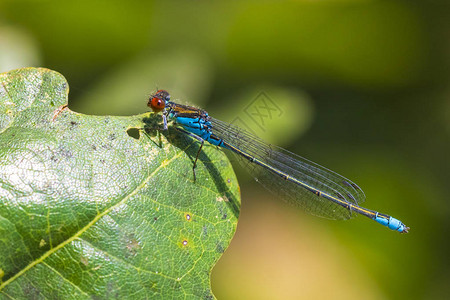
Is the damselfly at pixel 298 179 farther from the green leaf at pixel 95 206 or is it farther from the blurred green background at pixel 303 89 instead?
the green leaf at pixel 95 206

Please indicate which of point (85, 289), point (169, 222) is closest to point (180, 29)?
point (169, 222)

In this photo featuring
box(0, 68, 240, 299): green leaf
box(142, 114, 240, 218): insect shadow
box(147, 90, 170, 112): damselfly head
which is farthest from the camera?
box(147, 90, 170, 112): damselfly head

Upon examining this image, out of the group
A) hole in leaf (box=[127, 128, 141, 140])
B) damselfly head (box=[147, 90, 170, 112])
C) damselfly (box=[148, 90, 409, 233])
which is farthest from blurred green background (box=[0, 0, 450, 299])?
hole in leaf (box=[127, 128, 141, 140])

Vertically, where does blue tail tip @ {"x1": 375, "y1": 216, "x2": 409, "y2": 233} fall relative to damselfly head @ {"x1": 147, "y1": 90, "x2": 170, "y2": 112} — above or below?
above

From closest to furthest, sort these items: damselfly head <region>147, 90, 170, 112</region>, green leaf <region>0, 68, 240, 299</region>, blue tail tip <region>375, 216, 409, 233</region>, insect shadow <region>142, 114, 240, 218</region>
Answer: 1. green leaf <region>0, 68, 240, 299</region>
2. insect shadow <region>142, 114, 240, 218</region>
3. damselfly head <region>147, 90, 170, 112</region>
4. blue tail tip <region>375, 216, 409, 233</region>

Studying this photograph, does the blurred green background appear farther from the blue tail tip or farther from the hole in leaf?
the hole in leaf

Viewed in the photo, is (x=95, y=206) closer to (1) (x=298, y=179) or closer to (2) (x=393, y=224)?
(1) (x=298, y=179)
